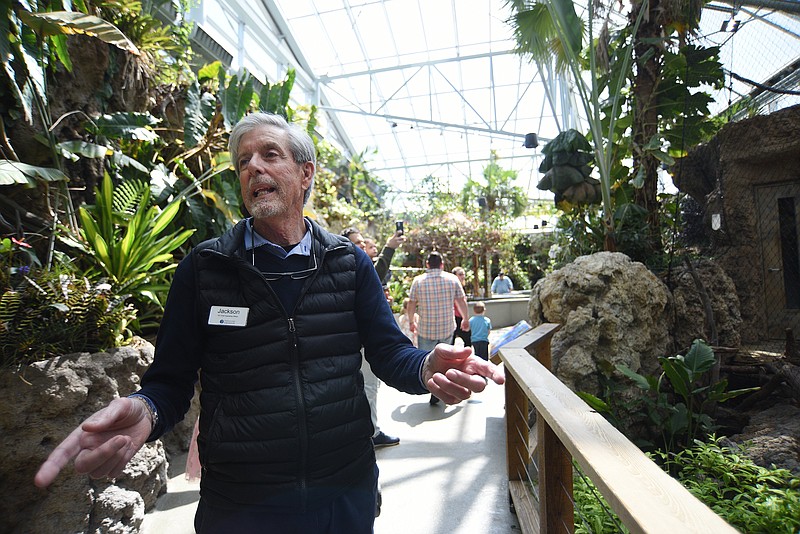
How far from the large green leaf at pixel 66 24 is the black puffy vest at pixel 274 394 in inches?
103

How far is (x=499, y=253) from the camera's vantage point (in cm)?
1501

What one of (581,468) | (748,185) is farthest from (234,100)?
(748,185)

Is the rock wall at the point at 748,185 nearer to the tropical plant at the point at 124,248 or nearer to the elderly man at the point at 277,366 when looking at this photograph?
the tropical plant at the point at 124,248

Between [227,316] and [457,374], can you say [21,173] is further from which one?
[457,374]

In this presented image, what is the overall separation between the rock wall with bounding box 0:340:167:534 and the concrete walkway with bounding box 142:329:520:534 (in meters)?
0.36

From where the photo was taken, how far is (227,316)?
1.25 metres

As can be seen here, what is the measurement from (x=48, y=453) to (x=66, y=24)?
2519mm

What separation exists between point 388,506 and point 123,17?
4733mm

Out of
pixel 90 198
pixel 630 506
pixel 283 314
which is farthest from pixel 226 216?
pixel 630 506

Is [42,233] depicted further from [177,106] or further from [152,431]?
[152,431]

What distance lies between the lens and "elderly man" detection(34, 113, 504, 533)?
118 cm

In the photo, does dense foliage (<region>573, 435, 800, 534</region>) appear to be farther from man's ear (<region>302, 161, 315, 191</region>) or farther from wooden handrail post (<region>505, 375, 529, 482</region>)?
man's ear (<region>302, 161, 315, 191</region>)

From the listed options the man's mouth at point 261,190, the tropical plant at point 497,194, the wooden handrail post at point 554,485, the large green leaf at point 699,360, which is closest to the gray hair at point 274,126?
the man's mouth at point 261,190

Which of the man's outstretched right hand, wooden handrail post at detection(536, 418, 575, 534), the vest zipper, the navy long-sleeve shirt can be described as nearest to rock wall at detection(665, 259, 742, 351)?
wooden handrail post at detection(536, 418, 575, 534)
